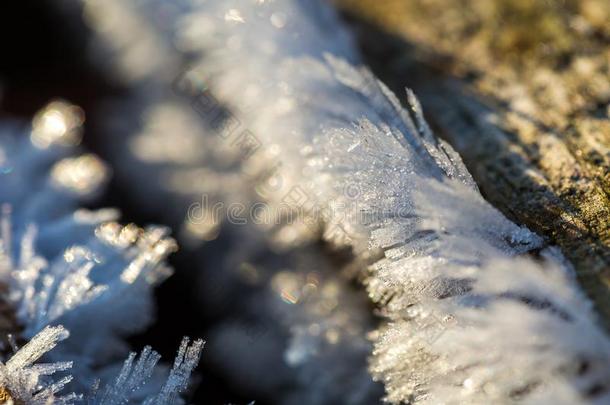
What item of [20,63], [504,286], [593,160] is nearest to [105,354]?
[504,286]

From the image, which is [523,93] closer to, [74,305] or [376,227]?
[376,227]

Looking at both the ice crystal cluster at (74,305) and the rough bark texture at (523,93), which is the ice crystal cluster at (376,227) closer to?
the rough bark texture at (523,93)

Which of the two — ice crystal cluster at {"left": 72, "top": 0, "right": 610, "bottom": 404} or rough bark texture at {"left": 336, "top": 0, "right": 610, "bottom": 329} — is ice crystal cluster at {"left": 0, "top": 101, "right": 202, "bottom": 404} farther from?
rough bark texture at {"left": 336, "top": 0, "right": 610, "bottom": 329}

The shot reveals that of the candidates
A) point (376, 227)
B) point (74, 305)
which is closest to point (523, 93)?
point (376, 227)

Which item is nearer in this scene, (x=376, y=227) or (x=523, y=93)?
(x=376, y=227)

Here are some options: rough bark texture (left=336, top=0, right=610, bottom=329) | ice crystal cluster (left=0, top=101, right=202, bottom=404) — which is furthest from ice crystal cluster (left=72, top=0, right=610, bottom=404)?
ice crystal cluster (left=0, top=101, right=202, bottom=404)

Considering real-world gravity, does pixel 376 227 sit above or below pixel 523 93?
above

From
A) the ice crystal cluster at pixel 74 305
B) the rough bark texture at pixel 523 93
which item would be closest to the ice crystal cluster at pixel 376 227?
the rough bark texture at pixel 523 93
